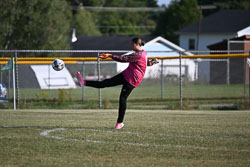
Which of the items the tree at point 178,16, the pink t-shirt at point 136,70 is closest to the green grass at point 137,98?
the pink t-shirt at point 136,70

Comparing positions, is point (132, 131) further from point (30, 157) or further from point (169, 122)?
point (30, 157)

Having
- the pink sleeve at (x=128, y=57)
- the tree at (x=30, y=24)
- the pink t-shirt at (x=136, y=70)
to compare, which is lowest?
the pink t-shirt at (x=136, y=70)

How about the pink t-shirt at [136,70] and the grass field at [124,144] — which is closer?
the grass field at [124,144]

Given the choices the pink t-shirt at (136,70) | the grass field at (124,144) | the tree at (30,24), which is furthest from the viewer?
the tree at (30,24)

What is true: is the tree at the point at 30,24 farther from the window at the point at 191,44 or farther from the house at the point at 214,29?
the window at the point at 191,44

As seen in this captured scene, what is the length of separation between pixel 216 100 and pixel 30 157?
17.5 meters

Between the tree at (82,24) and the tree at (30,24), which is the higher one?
the tree at (82,24)

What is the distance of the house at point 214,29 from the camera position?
57125 millimetres

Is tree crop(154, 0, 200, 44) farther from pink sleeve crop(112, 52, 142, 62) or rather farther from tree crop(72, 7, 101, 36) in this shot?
pink sleeve crop(112, 52, 142, 62)

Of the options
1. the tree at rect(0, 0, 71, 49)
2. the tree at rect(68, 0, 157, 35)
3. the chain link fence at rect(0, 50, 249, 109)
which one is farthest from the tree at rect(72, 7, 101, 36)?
the chain link fence at rect(0, 50, 249, 109)

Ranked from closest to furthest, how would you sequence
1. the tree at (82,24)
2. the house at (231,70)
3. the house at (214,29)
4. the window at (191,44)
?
the house at (231,70) → the house at (214,29) → the window at (191,44) → the tree at (82,24)

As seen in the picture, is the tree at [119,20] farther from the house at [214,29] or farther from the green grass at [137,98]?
the green grass at [137,98]

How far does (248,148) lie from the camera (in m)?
8.10

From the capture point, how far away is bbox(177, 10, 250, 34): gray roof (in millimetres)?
56781
